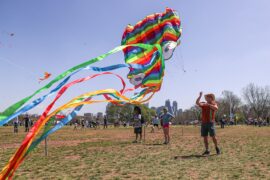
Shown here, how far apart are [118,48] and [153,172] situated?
3023mm

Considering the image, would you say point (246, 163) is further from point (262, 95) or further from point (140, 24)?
point (262, 95)

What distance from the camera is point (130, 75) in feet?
30.2

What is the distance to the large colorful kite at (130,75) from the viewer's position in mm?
3959

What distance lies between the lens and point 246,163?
25.6 ft

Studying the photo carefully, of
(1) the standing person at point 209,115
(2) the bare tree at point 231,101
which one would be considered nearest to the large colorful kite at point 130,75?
(1) the standing person at point 209,115

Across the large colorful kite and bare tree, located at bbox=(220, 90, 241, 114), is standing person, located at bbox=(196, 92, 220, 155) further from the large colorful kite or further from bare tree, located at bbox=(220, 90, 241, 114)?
bare tree, located at bbox=(220, 90, 241, 114)

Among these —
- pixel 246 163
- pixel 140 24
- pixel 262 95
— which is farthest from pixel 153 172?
pixel 262 95

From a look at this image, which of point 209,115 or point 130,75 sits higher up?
point 130,75

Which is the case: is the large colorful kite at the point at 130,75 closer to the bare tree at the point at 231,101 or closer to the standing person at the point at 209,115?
the standing person at the point at 209,115

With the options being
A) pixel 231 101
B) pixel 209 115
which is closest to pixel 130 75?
pixel 209 115

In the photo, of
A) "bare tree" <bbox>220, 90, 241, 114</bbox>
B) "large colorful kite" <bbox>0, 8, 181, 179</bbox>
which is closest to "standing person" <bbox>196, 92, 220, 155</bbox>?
"large colorful kite" <bbox>0, 8, 181, 179</bbox>

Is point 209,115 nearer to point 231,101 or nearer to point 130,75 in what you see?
point 130,75

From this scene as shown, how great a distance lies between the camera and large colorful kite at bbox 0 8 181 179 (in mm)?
3959

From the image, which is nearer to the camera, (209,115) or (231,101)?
(209,115)
